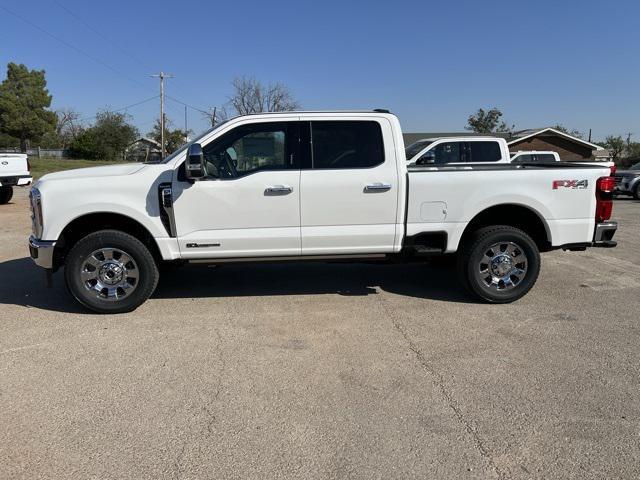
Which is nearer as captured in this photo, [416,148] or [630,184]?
[416,148]

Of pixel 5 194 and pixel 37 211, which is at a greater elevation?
pixel 37 211

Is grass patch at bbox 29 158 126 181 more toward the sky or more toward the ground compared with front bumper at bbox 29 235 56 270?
more toward the sky

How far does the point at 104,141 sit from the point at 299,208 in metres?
71.8

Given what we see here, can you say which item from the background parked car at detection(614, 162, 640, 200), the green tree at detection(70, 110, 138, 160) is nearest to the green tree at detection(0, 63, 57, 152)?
the green tree at detection(70, 110, 138, 160)

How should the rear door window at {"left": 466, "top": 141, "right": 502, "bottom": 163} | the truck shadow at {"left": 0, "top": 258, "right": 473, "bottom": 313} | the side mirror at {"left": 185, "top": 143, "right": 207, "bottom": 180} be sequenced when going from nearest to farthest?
the side mirror at {"left": 185, "top": 143, "right": 207, "bottom": 180} → the truck shadow at {"left": 0, "top": 258, "right": 473, "bottom": 313} → the rear door window at {"left": 466, "top": 141, "right": 502, "bottom": 163}

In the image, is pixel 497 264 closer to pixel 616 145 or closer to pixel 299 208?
pixel 299 208

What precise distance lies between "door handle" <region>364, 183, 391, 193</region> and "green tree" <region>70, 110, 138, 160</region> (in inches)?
2832

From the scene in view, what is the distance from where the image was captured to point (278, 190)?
4957mm

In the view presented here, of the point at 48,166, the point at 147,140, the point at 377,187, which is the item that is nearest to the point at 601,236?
the point at 377,187

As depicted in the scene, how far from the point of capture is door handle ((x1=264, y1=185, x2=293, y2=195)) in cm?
495

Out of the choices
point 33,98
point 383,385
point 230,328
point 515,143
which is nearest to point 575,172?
point 383,385

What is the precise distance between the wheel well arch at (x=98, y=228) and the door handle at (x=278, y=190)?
130cm

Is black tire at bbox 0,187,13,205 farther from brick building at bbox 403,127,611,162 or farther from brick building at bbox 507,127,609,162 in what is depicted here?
brick building at bbox 507,127,609,162

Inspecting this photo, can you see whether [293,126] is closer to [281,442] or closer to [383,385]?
[383,385]
